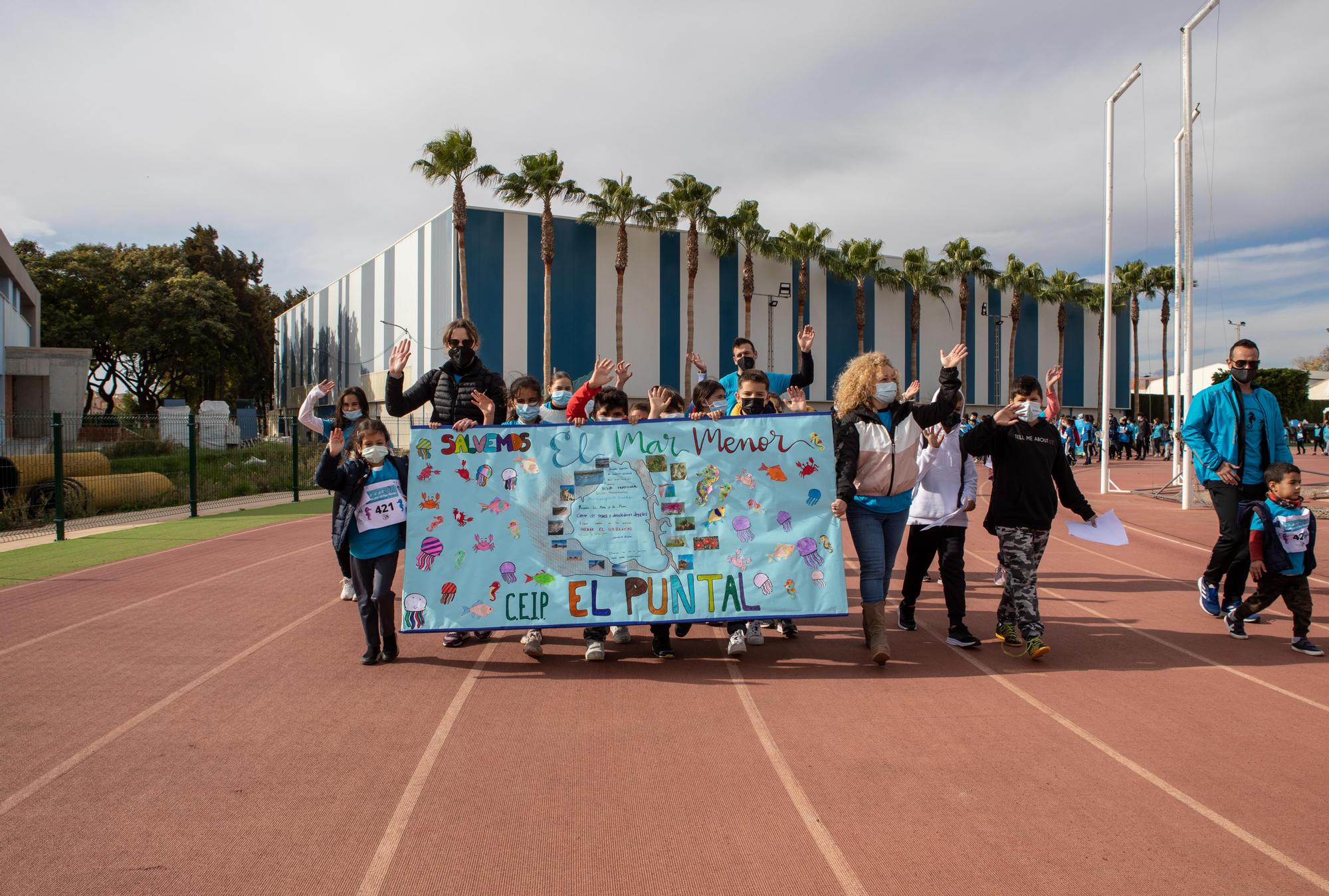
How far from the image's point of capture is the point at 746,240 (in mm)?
42844

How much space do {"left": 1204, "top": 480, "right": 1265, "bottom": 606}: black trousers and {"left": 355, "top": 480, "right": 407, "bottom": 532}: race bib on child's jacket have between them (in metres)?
6.19

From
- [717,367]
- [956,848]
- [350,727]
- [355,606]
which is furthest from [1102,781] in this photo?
[717,367]

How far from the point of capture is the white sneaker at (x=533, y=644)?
6.05 m

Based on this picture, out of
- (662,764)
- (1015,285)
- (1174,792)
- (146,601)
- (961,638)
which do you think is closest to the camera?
(1174,792)

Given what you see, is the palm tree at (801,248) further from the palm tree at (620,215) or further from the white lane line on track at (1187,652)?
the white lane line on track at (1187,652)

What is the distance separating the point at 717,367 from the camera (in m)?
43.3

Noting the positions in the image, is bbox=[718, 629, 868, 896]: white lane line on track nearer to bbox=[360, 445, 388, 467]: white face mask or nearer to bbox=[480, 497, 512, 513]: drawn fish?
bbox=[480, 497, 512, 513]: drawn fish

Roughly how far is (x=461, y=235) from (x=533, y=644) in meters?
32.5

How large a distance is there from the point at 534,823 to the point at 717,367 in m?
40.2

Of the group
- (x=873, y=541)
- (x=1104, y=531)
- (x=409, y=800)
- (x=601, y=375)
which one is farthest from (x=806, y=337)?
(x=409, y=800)

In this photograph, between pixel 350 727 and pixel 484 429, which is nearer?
pixel 350 727

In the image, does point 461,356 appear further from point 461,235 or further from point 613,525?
point 461,235

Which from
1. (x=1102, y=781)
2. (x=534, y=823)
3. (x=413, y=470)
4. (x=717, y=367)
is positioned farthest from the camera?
(x=717, y=367)

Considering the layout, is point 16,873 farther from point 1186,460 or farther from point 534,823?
point 1186,460
